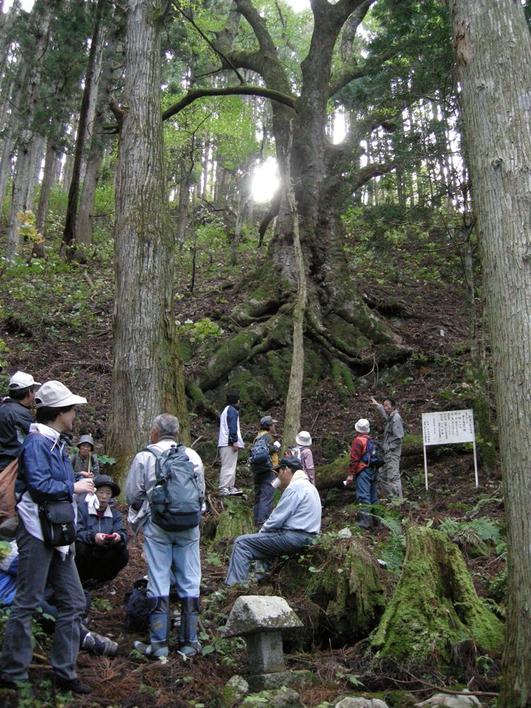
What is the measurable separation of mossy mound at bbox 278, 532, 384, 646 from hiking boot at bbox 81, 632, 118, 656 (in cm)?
161

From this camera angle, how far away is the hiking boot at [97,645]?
4914mm

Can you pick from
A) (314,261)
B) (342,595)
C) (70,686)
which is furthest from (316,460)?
(70,686)

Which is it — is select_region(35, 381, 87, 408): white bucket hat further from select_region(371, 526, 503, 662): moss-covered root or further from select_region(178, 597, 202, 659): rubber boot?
select_region(371, 526, 503, 662): moss-covered root

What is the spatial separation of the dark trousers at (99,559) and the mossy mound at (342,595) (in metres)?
1.58

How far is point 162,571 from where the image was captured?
205 inches

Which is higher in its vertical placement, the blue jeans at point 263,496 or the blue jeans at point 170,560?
the blue jeans at point 263,496

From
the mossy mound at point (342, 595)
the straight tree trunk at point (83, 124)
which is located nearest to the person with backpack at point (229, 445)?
the mossy mound at point (342, 595)

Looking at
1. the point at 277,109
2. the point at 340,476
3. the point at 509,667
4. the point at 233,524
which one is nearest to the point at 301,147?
the point at 277,109

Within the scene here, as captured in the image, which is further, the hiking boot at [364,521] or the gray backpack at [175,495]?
the hiking boot at [364,521]

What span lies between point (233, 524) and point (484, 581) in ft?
10.6

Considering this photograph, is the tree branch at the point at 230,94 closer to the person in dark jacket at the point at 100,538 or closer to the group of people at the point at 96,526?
the group of people at the point at 96,526

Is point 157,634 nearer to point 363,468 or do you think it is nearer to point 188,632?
point 188,632

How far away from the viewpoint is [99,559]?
5.63 metres

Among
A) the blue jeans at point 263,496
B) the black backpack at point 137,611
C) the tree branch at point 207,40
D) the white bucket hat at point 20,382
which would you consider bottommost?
the black backpack at point 137,611
